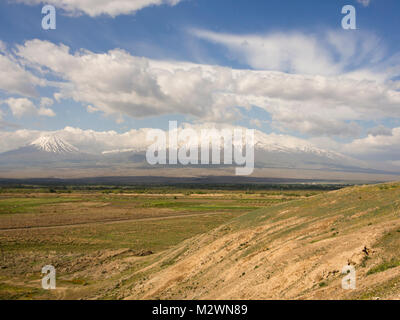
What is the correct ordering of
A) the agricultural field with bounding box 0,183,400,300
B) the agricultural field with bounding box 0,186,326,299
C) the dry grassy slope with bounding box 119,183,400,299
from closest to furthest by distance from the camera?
1. the dry grassy slope with bounding box 119,183,400,299
2. the agricultural field with bounding box 0,183,400,300
3. the agricultural field with bounding box 0,186,326,299

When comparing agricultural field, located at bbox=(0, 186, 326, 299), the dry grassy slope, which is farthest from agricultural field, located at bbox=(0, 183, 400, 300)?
agricultural field, located at bbox=(0, 186, 326, 299)

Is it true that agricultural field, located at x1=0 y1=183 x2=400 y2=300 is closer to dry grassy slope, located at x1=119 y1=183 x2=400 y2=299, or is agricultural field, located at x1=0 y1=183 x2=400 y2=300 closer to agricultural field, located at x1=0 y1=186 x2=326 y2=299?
dry grassy slope, located at x1=119 y1=183 x2=400 y2=299

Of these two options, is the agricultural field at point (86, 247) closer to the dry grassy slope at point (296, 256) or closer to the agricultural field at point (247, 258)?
the agricultural field at point (247, 258)

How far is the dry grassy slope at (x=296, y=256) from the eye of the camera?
1585 cm

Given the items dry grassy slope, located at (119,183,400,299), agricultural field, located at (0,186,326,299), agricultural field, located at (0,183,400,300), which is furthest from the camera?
agricultural field, located at (0,186,326,299)

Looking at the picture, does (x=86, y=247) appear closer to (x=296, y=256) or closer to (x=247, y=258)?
(x=247, y=258)

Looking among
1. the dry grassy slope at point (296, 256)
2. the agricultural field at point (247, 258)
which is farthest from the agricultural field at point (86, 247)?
the dry grassy slope at point (296, 256)

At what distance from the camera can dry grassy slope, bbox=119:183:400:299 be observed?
52.0 ft

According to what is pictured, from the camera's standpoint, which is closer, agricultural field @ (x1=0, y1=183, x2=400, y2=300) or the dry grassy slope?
the dry grassy slope

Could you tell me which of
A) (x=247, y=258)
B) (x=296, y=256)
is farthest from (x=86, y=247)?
(x=296, y=256)

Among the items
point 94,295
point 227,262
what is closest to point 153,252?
point 94,295

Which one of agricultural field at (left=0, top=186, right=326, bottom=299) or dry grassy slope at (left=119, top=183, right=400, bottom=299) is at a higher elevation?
dry grassy slope at (left=119, top=183, right=400, bottom=299)

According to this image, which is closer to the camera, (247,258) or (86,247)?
(247,258)

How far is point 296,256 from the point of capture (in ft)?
63.3
